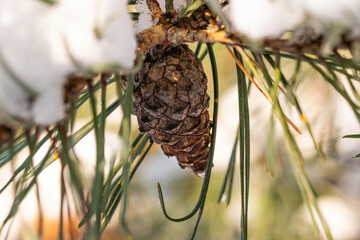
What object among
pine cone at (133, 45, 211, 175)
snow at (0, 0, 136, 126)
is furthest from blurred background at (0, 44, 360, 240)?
snow at (0, 0, 136, 126)

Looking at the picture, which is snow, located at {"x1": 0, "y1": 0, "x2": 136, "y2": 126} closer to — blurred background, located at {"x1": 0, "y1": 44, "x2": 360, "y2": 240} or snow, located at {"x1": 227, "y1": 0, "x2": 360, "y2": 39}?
snow, located at {"x1": 227, "y1": 0, "x2": 360, "y2": 39}

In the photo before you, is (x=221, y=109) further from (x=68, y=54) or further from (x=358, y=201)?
(x=68, y=54)

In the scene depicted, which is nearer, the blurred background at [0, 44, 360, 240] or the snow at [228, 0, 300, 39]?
the snow at [228, 0, 300, 39]

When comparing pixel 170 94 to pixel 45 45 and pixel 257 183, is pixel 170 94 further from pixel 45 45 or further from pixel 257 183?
pixel 257 183

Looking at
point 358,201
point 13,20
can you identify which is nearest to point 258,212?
point 358,201

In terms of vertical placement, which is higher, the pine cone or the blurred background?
the pine cone

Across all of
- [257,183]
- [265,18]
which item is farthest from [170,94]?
[257,183]
